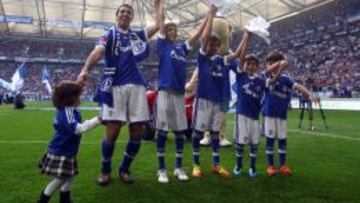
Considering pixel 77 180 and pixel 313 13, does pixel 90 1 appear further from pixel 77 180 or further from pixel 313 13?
pixel 77 180

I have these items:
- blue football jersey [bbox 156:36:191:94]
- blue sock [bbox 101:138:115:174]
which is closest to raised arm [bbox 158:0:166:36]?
blue football jersey [bbox 156:36:191:94]

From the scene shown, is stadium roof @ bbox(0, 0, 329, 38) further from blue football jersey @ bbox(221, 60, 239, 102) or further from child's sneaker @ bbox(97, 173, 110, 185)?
child's sneaker @ bbox(97, 173, 110, 185)

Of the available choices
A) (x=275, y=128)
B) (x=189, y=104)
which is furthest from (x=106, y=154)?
(x=189, y=104)

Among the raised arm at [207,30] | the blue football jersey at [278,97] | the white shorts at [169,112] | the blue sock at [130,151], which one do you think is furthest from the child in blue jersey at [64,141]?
the blue football jersey at [278,97]

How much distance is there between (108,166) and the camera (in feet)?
18.3

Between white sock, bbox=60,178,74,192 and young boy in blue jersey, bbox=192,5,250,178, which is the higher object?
young boy in blue jersey, bbox=192,5,250,178

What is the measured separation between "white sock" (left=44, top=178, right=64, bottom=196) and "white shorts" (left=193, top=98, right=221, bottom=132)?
2.25m

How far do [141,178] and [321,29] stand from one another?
3650 cm

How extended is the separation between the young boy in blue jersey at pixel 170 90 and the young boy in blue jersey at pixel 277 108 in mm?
1296

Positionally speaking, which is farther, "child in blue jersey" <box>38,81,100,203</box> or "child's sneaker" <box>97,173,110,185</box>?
"child's sneaker" <box>97,173,110,185</box>

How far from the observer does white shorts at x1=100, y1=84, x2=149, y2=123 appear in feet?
17.7

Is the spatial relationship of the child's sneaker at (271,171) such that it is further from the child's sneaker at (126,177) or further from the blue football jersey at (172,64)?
the child's sneaker at (126,177)

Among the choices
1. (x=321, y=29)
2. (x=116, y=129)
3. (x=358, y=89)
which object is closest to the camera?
(x=116, y=129)

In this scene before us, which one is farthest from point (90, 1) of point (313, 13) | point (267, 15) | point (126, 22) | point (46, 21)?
point (126, 22)
